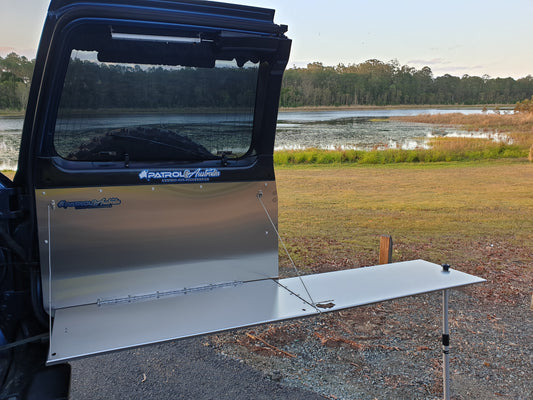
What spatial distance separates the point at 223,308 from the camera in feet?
9.07

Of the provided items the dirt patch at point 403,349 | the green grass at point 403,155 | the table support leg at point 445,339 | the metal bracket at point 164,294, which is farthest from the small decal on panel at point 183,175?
the green grass at point 403,155

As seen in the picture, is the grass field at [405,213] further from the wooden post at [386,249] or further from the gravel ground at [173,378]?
the gravel ground at [173,378]

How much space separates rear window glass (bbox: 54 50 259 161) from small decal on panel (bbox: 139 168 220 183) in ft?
0.35

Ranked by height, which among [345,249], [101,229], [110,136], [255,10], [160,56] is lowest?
[345,249]

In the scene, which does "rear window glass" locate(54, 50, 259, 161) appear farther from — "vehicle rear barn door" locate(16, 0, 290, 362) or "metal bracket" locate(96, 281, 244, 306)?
"metal bracket" locate(96, 281, 244, 306)

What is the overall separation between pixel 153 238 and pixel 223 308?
575mm

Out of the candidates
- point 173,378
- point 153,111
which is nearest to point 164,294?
point 153,111

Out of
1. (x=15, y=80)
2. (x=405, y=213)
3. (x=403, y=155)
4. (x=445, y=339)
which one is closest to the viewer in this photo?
(x=15, y=80)

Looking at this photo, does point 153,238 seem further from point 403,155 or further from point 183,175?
point 403,155

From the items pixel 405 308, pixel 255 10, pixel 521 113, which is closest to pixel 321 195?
pixel 405 308

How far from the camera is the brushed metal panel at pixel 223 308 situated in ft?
7.67

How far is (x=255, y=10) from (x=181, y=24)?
48 cm

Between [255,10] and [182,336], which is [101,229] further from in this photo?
[255,10]

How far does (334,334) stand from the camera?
15.9 feet
